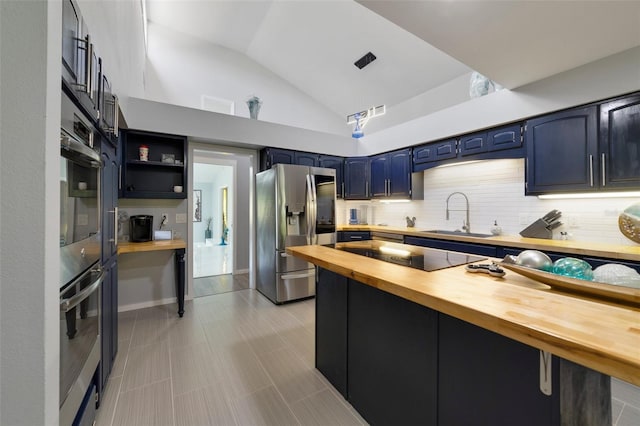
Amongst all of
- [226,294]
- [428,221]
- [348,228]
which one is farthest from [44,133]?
[428,221]

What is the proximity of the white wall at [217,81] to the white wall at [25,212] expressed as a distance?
442 centimetres

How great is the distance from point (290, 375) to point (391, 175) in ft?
10.9

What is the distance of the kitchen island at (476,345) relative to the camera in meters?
0.62

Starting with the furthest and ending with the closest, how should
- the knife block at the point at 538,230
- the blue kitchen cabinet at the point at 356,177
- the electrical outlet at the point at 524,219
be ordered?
the blue kitchen cabinet at the point at 356,177, the electrical outlet at the point at 524,219, the knife block at the point at 538,230

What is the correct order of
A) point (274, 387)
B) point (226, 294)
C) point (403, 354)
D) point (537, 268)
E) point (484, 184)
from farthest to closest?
point (226, 294)
point (484, 184)
point (274, 387)
point (403, 354)
point (537, 268)

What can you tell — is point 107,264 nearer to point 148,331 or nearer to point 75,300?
point 75,300

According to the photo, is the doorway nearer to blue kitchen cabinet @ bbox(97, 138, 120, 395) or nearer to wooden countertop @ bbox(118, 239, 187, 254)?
wooden countertop @ bbox(118, 239, 187, 254)

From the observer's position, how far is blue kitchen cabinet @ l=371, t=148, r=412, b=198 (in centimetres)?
405

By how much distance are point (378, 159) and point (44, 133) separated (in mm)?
4319

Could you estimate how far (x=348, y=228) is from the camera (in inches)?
169

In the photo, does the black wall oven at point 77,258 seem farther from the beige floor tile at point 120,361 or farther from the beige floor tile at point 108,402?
the beige floor tile at point 120,361

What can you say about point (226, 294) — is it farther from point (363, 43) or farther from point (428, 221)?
point (363, 43)

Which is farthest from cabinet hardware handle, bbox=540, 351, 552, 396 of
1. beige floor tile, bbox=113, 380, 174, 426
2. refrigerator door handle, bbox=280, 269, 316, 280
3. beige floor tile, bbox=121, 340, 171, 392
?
refrigerator door handle, bbox=280, 269, 316, 280

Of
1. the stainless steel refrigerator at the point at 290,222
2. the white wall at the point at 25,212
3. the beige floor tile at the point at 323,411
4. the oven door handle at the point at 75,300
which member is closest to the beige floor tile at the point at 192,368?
the beige floor tile at the point at 323,411
